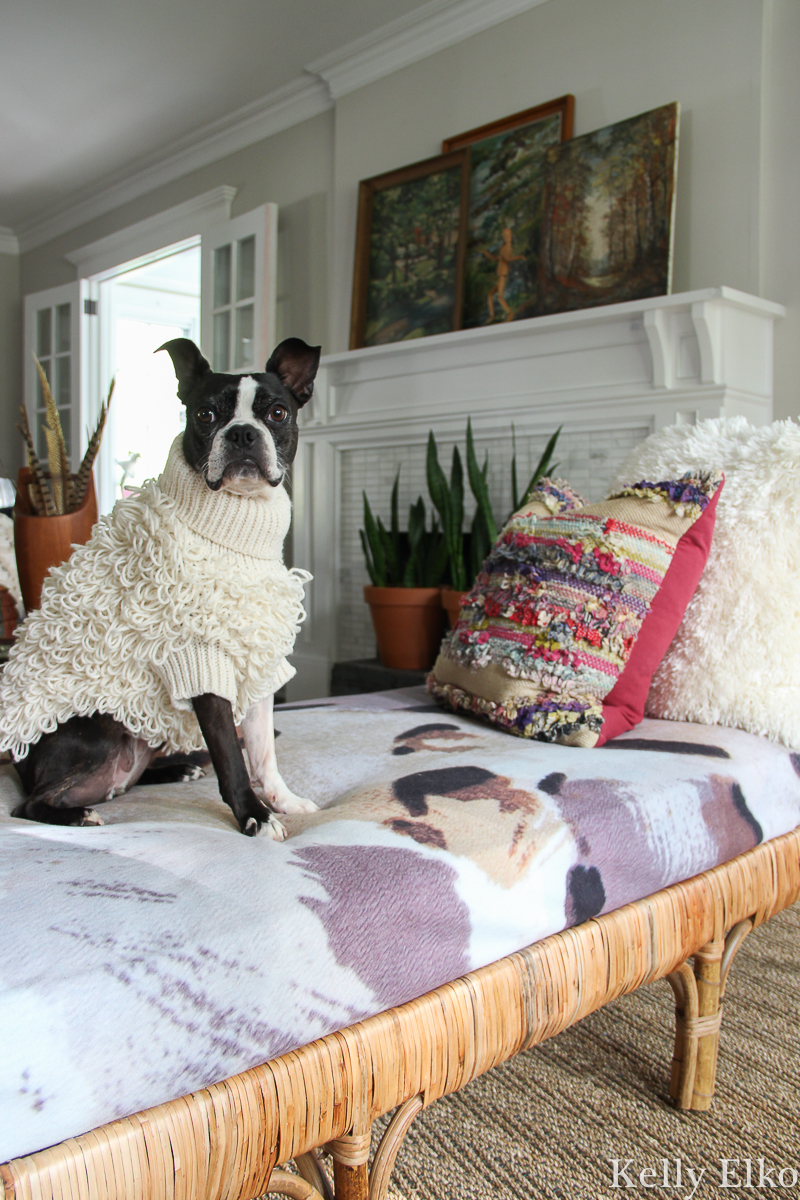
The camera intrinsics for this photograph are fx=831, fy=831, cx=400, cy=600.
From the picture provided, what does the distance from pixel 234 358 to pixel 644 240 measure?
226cm

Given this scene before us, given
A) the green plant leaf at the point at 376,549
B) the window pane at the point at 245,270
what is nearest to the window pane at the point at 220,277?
the window pane at the point at 245,270

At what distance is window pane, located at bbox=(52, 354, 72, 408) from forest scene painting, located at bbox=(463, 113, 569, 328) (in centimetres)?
343

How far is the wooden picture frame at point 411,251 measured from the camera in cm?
316

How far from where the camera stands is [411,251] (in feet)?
10.9

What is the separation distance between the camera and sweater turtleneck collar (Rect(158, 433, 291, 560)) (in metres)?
1.03

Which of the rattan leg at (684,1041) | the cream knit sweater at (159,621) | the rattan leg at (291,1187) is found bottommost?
the rattan leg at (684,1041)

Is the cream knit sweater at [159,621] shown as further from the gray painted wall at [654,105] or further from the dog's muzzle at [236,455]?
the gray painted wall at [654,105]

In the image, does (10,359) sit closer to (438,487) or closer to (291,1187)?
(438,487)

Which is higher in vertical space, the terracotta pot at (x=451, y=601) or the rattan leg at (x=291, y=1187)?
the terracotta pot at (x=451, y=601)

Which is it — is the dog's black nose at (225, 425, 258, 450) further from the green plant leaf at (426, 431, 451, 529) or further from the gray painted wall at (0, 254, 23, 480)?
the gray painted wall at (0, 254, 23, 480)

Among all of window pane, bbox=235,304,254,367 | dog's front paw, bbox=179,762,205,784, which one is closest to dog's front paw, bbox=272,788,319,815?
dog's front paw, bbox=179,762,205,784

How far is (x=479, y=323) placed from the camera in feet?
10.1

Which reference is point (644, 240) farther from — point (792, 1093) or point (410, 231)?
point (792, 1093)

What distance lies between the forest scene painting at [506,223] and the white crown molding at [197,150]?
1.19 m
